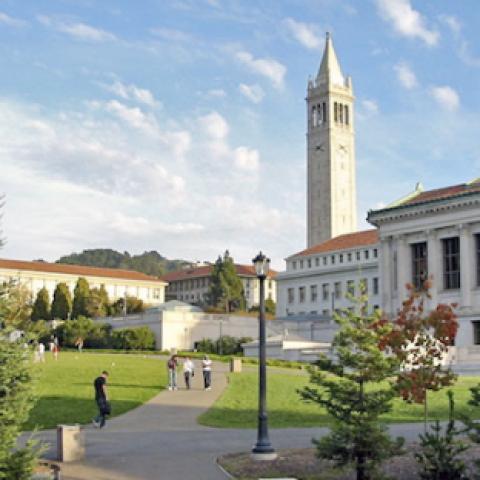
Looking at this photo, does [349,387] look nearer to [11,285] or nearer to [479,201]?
[11,285]

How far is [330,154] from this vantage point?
161 metres

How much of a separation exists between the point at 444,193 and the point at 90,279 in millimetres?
102388

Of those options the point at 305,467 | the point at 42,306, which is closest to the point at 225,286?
the point at 42,306

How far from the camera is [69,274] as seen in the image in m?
165

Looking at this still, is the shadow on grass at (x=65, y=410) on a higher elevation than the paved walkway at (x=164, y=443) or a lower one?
higher

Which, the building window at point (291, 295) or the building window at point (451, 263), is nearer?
the building window at point (451, 263)

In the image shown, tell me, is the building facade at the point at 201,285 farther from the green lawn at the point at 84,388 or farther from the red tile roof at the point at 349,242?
the green lawn at the point at 84,388

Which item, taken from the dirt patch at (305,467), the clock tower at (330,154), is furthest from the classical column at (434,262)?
the clock tower at (330,154)

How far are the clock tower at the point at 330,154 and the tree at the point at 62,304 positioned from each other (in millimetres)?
50453

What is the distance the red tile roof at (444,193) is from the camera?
71812 mm

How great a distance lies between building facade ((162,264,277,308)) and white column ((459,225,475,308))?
109969 mm

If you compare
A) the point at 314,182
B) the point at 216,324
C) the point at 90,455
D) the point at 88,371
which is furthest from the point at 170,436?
the point at 314,182

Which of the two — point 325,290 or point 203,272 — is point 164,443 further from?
point 203,272

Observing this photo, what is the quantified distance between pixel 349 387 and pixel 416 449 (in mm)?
4304
